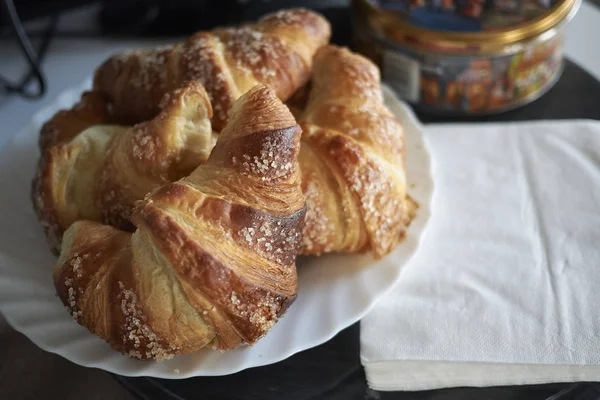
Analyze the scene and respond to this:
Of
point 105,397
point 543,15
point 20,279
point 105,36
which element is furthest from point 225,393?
point 105,36

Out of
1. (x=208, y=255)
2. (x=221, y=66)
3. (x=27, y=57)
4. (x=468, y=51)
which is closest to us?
(x=208, y=255)

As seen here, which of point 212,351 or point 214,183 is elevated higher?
point 214,183

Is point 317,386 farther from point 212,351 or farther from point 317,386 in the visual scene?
point 212,351

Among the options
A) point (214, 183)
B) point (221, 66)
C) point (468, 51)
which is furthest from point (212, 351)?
point (468, 51)

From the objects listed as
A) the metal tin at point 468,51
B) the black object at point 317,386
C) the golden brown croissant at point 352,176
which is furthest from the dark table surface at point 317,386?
the metal tin at point 468,51

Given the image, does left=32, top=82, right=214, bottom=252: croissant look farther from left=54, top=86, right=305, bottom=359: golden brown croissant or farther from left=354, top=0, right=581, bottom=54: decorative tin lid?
left=354, top=0, right=581, bottom=54: decorative tin lid

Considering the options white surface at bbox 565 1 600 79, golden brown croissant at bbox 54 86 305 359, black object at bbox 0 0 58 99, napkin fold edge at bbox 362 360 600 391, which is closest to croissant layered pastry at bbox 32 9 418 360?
golden brown croissant at bbox 54 86 305 359
